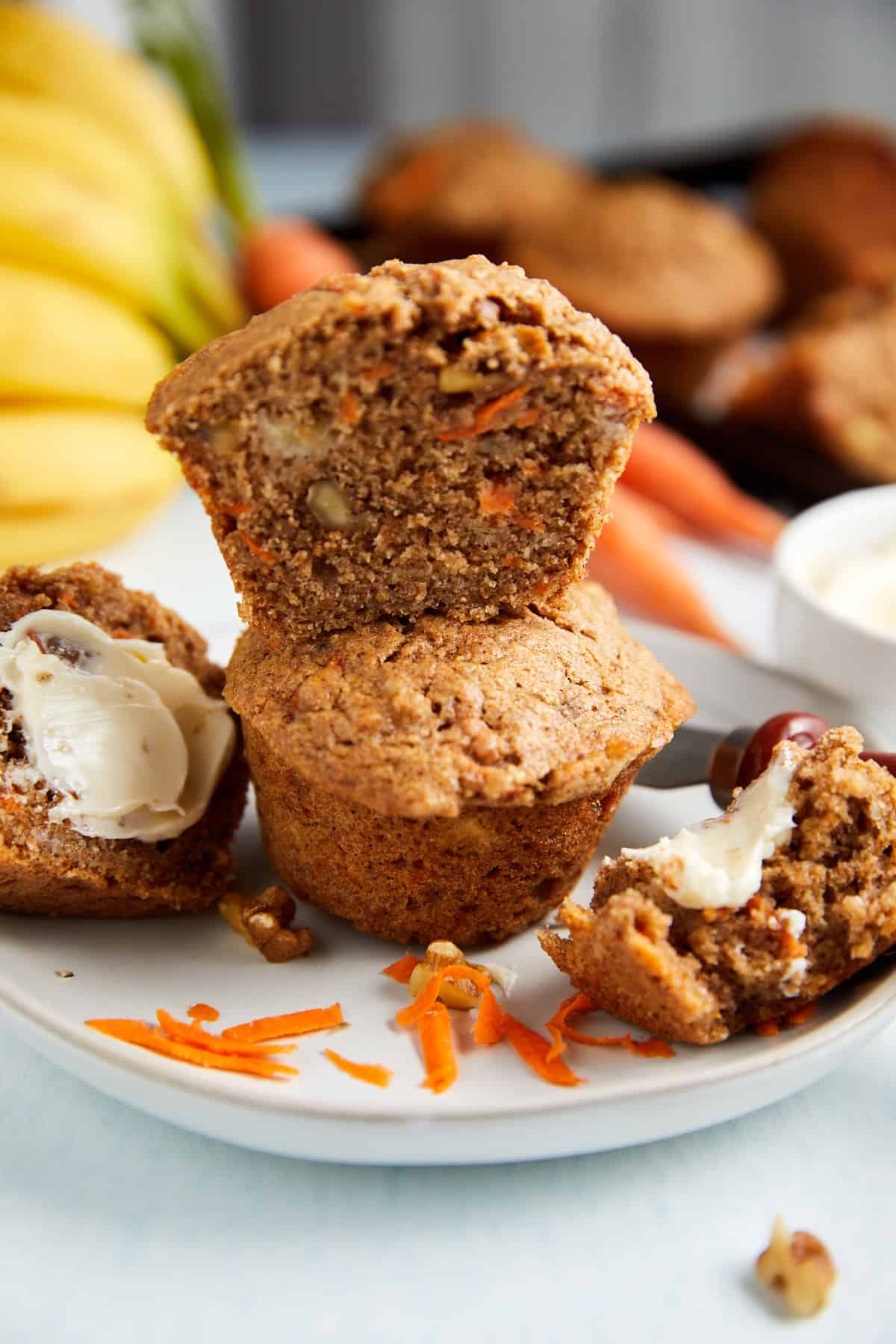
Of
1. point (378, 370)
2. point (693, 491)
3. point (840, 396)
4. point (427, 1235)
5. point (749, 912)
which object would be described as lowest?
point (693, 491)

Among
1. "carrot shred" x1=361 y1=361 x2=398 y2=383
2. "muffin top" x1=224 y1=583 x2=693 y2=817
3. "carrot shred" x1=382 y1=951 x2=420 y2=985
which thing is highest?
"carrot shred" x1=361 y1=361 x2=398 y2=383

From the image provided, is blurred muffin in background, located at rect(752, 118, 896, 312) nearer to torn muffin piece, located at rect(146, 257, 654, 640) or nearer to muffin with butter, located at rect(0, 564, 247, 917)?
torn muffin piece, located at rect(146, 257, 654, 640)

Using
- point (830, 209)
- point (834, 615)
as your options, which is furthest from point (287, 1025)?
point (830, 209)

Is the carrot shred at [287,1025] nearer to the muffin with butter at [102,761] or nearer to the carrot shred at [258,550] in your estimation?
the muffin with butter at [102,761]

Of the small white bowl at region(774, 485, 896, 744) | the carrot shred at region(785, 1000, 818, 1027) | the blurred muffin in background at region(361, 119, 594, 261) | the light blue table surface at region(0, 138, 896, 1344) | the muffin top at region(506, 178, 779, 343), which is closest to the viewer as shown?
the light blue table surface at region(0, 138, 896, 1344)

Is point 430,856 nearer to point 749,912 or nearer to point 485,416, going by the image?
point 749,912

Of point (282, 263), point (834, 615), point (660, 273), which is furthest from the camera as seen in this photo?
point (282, 263)

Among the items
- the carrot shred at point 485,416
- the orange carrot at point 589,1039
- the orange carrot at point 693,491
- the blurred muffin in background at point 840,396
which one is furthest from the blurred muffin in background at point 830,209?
the orange carrot at point 589,1039

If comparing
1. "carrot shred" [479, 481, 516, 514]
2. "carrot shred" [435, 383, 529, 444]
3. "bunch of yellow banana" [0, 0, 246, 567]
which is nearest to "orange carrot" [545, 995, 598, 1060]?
"carrot shred" [479, 481, 516, 514]
